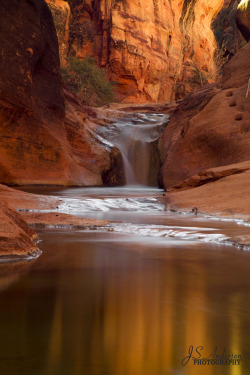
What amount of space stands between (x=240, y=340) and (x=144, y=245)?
7.37ft

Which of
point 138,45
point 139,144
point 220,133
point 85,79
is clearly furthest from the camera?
point 138,45

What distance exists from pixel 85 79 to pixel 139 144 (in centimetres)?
1154

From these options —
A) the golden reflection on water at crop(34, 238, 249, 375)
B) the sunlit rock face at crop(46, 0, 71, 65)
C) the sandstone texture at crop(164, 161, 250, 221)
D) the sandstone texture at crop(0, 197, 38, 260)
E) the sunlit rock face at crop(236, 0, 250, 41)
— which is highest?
the sunlit rock face at crop(46, 0, 71, 65)

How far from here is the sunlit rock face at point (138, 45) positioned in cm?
3612

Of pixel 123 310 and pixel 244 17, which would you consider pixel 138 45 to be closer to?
pixel 244 17

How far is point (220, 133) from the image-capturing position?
41.2 feet

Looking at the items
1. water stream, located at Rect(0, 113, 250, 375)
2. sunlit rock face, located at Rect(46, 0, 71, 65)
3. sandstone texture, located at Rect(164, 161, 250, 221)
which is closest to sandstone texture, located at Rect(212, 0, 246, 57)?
sunlit rock face, located at Rect(46, 0, 71, 65)

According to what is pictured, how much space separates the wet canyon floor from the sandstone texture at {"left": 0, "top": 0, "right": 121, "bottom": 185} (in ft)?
41.1

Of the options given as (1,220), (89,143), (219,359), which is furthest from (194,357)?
(89,143)

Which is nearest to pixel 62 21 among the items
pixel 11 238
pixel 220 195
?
pixel 220 195

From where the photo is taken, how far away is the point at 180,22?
41750mm

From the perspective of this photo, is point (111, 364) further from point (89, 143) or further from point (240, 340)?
point (89, 143)

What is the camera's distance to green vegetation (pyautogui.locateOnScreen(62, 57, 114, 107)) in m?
30.1

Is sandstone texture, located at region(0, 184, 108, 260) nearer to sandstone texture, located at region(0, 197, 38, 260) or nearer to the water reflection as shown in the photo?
sandstone texture, located at region(0, 197, 38, 260)
